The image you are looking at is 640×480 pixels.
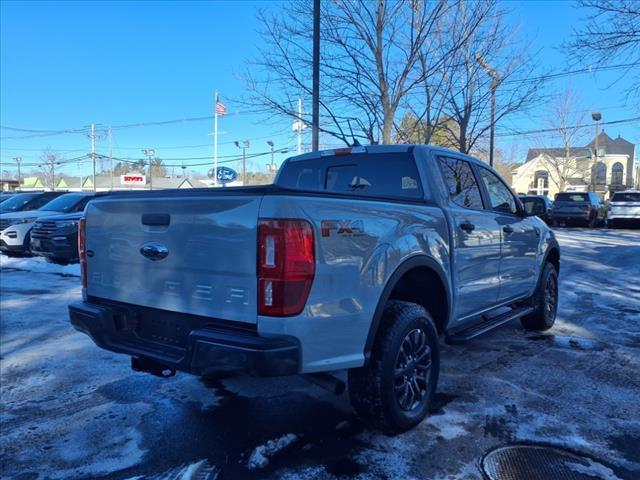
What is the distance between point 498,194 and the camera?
5184 mm

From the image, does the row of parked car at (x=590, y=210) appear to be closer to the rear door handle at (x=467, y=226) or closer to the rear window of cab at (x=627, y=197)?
the rear window of cab at (x=627, y=197)

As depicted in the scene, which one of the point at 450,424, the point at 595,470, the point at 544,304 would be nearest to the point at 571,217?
the point at 544,304

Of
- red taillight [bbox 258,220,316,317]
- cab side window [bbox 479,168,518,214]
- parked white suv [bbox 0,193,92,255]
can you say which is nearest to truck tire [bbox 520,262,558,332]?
cab side window [bbox 479,168,518,214]

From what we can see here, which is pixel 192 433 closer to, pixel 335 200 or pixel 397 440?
pixel 397 440

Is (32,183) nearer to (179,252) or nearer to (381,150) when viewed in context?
(381,150)

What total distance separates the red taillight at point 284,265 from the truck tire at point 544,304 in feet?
13.4

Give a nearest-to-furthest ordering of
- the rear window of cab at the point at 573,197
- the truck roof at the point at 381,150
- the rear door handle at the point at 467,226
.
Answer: the rear door handle at the point at 467,226 → the truck roof at the point at 381,150 → the rear window of cab at the point at 573,197

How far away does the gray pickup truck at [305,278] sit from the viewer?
2.69 metres

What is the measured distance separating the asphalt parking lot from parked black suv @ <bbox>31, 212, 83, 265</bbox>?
602 cm

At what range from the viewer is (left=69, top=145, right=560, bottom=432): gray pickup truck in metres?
2.69

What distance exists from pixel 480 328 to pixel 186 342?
2649 mm

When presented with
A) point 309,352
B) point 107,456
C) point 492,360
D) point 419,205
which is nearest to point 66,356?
point 107,456

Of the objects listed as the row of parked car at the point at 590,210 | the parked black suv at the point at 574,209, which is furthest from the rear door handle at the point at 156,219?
the parked black suv at the point at 574,209

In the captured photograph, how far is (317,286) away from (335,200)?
515mm
